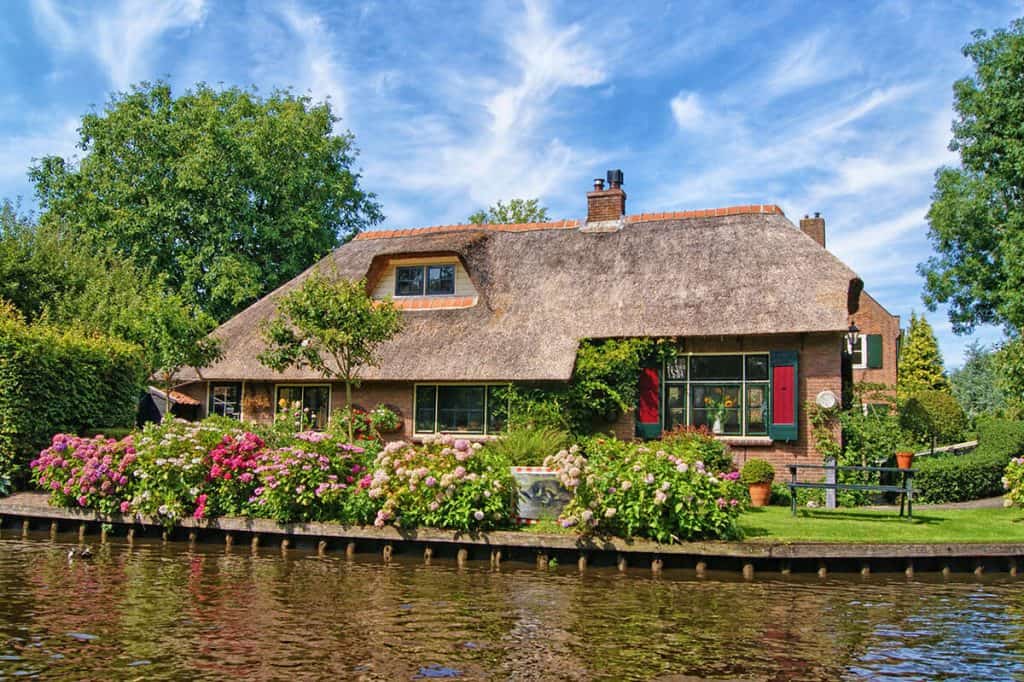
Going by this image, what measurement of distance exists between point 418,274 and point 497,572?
436 inches

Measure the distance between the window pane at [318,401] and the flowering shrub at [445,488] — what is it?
8248 mm

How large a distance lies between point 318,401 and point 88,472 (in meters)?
6.90

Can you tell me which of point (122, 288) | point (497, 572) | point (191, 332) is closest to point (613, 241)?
point (191, 332)

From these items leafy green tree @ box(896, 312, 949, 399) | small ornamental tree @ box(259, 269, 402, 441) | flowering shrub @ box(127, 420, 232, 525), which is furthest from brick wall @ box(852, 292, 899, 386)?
flowering shrub @ box(127, 420, 232, 525)

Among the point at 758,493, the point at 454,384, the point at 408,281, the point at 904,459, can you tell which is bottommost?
the point at 758,493

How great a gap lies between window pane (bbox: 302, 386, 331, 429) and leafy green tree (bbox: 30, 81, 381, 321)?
10.4 m

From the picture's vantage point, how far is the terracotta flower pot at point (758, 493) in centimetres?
1568

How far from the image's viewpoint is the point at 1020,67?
26438 millimetres

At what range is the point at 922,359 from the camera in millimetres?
38188

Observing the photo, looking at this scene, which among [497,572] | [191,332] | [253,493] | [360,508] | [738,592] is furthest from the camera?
[191,332]

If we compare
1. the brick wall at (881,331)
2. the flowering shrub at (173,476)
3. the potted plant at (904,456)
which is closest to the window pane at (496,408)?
the flowering shrub at (173,476)

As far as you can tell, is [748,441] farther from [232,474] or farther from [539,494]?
[232,474]

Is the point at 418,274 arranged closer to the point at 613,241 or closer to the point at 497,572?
the point at 613,241

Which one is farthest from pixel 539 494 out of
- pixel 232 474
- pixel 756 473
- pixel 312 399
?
pixel 312 399
